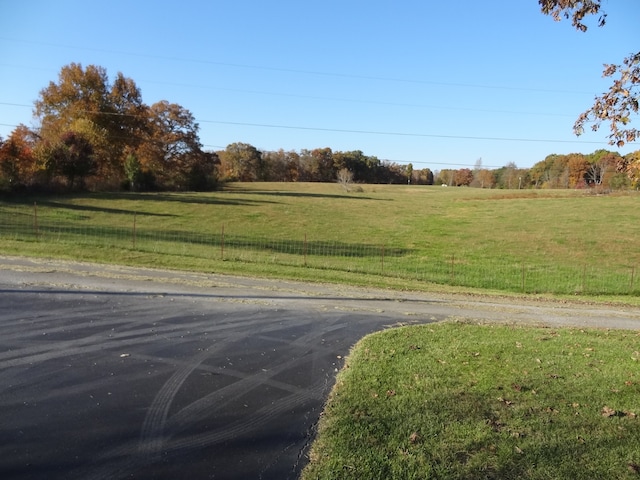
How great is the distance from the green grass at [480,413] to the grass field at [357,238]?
9.50 m

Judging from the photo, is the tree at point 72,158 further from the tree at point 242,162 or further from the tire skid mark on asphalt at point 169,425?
the tree at point 242,162

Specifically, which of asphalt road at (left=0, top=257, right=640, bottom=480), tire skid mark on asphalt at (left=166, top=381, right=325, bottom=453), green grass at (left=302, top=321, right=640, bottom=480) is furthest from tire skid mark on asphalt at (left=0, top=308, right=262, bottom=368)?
green grass at (left=302, top=321, right=640, bottom=480)

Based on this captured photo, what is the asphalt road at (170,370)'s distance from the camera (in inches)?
165

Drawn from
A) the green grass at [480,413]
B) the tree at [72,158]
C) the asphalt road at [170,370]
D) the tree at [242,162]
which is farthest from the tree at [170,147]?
the green grass at [480,413]

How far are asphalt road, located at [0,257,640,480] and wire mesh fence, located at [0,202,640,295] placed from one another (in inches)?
270

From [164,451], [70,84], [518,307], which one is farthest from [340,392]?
[70,84]

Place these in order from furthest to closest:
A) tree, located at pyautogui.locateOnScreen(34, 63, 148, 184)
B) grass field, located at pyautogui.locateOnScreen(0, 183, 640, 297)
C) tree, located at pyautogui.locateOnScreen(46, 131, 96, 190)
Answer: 1. tree, located at pyautogui.locateOnScreen(34, 63, 148, 184)
2. tree, located at pyautogui.locateOnScreen(46, 131, 96, 190)
3. grass field, located at pyautogui.locateOnScreen(0, 183, 640, 297)

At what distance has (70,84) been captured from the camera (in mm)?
58375

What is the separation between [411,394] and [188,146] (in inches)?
2648

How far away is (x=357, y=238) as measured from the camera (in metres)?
33.6

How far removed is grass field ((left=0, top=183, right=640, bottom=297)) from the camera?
63.5 ft

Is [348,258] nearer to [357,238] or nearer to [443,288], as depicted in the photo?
[443,288]

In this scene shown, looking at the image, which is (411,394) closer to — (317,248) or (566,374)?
(566,374)

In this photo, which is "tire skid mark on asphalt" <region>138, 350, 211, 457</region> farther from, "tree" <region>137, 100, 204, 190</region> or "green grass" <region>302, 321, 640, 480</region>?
"tree" <region>137, 100, 204, 190</region>
